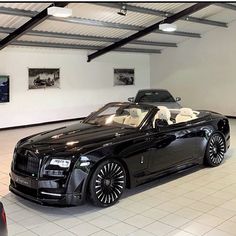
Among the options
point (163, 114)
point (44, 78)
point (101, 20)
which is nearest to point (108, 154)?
point (163, 114)

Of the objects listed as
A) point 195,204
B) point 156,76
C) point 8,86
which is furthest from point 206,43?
point 195,204

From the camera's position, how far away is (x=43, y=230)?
3.44 metres

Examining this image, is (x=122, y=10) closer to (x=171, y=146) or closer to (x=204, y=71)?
(x=171, y=146)

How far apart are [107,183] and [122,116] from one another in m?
1.39

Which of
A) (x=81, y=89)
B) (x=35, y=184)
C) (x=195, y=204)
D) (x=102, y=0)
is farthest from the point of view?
(x=81, y=89)

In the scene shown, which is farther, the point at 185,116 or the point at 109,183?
the point at 185,116

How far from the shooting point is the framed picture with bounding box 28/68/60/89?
1065 cm

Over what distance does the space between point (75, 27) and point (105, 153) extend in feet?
21.1

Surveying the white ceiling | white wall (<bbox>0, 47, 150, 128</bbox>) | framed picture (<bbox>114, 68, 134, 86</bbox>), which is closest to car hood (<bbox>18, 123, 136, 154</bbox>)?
the white ceiling

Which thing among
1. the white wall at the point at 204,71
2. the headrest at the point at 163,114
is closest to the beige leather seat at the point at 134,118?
the headrest at the point at 163,114

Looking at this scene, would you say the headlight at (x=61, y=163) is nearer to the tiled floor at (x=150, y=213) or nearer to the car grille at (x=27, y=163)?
the car grille at (x=27, y=163)

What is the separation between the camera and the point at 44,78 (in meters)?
11.0

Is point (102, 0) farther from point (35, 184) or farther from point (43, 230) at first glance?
point (43, 230)

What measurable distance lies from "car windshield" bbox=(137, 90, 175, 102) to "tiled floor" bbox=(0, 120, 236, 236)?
494cm
